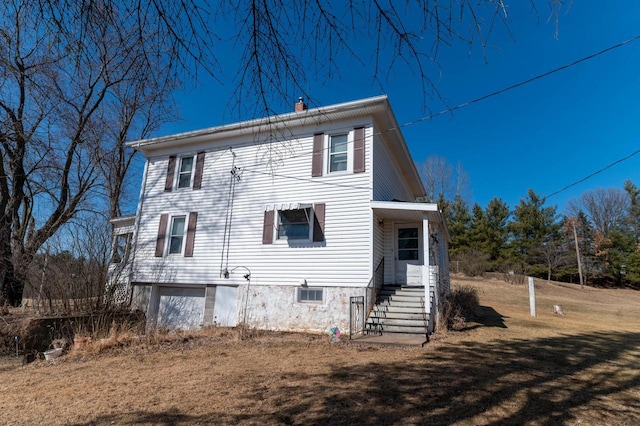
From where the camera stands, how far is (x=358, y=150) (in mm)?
10453

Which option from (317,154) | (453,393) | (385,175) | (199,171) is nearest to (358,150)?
(317,154)

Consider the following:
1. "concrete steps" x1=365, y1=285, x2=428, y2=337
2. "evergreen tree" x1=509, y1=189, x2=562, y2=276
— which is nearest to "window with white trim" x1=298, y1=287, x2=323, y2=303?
"concrete steps" x1=365, y1=285, x2=428, y2=337

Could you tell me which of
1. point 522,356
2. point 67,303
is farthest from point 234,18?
point 67,303

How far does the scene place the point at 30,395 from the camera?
211 inches

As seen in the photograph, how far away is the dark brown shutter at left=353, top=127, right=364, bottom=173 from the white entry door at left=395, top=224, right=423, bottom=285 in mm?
2522

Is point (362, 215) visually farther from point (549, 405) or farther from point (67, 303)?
point (67, 303)

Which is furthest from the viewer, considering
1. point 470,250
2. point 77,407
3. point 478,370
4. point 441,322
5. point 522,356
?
point 470,250

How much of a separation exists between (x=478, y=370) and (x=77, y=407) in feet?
19.5

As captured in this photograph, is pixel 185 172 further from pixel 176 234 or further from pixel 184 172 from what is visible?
pixel 176 234

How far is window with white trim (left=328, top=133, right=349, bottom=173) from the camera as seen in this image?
1077 cm

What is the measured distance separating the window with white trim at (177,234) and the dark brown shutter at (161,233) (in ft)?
0.73

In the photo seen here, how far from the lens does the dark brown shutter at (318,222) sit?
34.2 feet

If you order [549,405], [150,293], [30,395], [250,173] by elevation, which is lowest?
[30,395]

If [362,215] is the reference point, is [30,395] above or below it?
below
